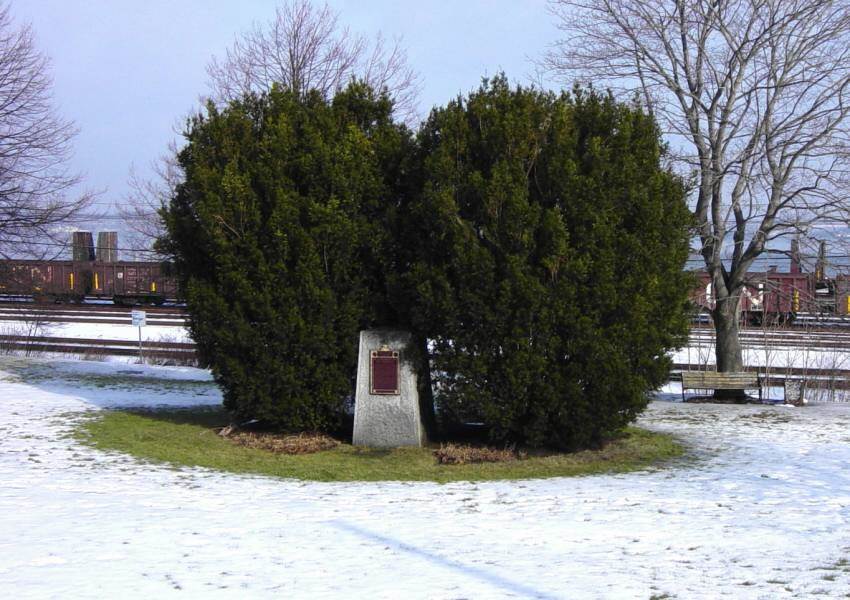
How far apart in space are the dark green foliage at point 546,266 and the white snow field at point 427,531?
3.37ft

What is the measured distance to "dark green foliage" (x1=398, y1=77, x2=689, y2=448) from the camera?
372 inches

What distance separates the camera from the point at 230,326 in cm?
1022

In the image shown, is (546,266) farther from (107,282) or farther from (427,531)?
(107,282)

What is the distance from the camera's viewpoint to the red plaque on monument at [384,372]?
1023 cm

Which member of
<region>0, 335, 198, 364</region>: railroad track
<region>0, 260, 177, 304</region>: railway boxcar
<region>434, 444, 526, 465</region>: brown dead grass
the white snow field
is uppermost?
<region>0, 260, 177, 304</region>: railway boxcar

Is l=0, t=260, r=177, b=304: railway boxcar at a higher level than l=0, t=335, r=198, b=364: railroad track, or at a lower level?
higher

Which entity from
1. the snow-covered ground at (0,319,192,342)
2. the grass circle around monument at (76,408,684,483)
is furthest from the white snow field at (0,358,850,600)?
the snow-covered ground at (0,319,192,342)

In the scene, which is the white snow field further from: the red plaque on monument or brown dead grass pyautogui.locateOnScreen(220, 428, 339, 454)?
the red plaque on monument

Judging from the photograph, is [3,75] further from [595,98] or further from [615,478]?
[615,478]

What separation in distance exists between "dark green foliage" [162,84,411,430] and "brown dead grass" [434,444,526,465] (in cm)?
141

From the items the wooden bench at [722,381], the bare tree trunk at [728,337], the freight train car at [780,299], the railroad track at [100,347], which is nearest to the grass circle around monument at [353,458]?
the wooden bench at [722,381]

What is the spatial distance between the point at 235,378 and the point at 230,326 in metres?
0.60

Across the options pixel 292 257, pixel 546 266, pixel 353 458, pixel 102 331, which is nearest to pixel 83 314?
pixel 102 331

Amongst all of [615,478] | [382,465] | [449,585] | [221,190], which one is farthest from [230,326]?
[449,585]
